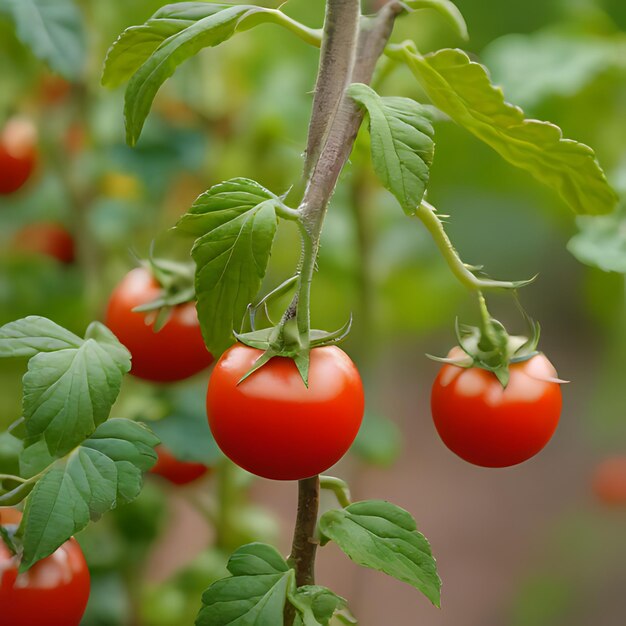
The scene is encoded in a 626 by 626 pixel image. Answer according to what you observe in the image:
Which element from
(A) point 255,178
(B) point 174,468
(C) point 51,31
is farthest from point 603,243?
(A) point 255,178

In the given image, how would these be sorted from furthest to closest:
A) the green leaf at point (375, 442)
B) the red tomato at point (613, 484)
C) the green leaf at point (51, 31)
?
the red tomato at point (613, 484) < the green leaf at point (375, 442) < the green leaf at point (51, 31)

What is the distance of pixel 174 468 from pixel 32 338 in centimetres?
30

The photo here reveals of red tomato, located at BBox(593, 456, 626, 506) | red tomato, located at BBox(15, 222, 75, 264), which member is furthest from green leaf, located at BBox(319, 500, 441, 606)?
red tomato, located at BBox(593, 456, 626, 506)

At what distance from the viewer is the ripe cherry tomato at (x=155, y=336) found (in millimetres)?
572

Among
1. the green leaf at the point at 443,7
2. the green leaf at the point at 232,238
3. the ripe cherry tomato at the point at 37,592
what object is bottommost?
the ripe cherry tomato at the point at 37,592

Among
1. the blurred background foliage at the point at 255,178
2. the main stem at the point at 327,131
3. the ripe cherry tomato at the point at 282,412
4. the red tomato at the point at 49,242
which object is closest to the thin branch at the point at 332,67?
the main stem at the point at 327,131

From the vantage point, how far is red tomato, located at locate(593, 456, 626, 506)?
1487 millimetres

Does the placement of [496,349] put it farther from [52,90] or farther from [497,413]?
[52,90]

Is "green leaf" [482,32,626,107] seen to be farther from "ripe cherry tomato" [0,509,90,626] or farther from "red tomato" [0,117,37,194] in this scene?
"ripe cherry tomato" [0,509,90,626]

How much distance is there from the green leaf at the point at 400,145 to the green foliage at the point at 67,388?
173 mm

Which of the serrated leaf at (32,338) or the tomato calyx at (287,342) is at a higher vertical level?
the tomato calyx at (287,342)

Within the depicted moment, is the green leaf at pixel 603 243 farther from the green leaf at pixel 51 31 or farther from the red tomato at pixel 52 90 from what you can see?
the red tomato at pixel 52 90

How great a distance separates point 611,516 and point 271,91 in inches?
45.3

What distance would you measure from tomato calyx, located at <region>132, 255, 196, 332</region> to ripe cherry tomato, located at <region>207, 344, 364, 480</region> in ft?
0.41
